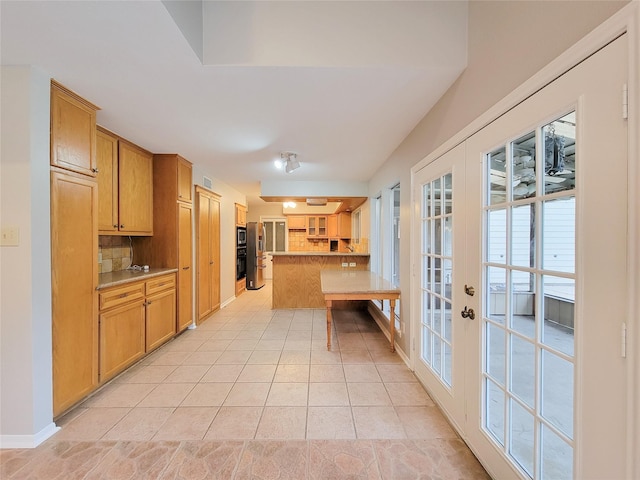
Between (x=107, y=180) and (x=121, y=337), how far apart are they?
1.56m

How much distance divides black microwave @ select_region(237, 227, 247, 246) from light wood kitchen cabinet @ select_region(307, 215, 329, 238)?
2.09 metres

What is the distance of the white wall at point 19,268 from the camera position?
66.8 inches

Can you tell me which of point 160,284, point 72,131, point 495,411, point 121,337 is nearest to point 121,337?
point 121,337

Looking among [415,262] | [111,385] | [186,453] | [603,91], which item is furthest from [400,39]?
[111,385]

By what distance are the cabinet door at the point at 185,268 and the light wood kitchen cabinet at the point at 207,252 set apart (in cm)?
21

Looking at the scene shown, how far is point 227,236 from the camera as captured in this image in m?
5.44

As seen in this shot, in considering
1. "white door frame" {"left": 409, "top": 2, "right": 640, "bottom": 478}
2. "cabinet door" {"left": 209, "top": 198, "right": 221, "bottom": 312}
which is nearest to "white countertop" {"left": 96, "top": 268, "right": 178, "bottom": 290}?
"cabinet door" {"left": 209, "top": 198, "right": 221, "bottom": 312}

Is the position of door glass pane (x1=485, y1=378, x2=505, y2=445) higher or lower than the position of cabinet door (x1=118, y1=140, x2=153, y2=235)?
lower

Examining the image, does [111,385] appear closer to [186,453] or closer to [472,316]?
[186,453]

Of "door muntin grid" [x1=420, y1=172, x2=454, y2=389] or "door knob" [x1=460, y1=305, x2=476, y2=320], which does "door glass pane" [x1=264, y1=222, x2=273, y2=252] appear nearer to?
"door muntin grid" [x1=420, y1=172, x2=454, y2=389]

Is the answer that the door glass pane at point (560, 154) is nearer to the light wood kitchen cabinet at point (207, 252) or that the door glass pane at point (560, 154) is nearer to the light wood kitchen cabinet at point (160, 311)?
the light wood kitchen cabinet at point (160, 311)

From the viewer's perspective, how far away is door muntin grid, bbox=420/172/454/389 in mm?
1968

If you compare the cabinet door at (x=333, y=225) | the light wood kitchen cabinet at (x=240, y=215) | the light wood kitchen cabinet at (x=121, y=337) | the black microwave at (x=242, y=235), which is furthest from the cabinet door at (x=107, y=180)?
the cabinet door at (x=333, y=225)

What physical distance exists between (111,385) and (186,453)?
4.29 ft
